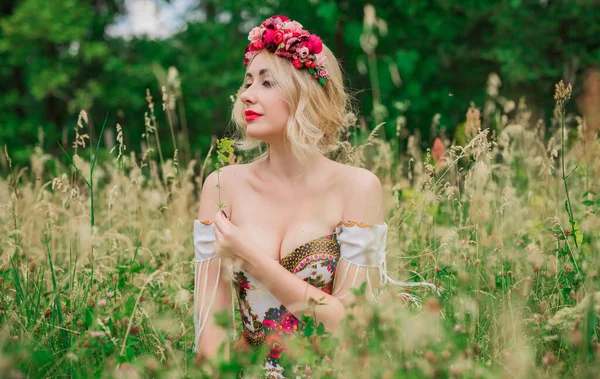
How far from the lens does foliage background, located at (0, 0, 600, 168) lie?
818 centimetres

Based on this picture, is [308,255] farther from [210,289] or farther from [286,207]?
[210,289]

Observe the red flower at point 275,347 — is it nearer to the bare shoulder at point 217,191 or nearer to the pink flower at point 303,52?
the bare shoulder at point 217,191

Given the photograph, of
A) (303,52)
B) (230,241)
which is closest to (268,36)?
(303,52)

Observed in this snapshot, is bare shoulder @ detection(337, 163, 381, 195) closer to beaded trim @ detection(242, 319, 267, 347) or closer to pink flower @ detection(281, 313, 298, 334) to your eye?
pink flower @ detection(281, 313, 298, 334)

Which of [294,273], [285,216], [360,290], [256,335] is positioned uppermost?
[360,290]

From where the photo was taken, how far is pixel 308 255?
2154 mm

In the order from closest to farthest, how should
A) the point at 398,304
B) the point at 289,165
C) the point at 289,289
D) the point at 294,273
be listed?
the point at 398,304, the point at 289,289, the point at 294,273, the point at 289,165

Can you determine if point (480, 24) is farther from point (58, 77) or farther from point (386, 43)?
point (58, 77)

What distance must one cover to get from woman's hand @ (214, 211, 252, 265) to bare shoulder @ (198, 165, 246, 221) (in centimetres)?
27

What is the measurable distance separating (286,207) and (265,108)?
0.40 m

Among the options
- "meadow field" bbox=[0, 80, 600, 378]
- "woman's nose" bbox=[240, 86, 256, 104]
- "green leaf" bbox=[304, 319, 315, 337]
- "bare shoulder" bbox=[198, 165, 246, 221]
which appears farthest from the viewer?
"bare shoulder" bbox=[198, 165, 246, 221]

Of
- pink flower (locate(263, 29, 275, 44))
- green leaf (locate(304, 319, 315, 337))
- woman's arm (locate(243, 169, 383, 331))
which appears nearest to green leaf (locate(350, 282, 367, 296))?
green leaf (locate(304, 319, 315, 337))

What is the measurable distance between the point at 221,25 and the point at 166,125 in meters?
3.49

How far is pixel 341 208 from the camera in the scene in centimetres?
224
